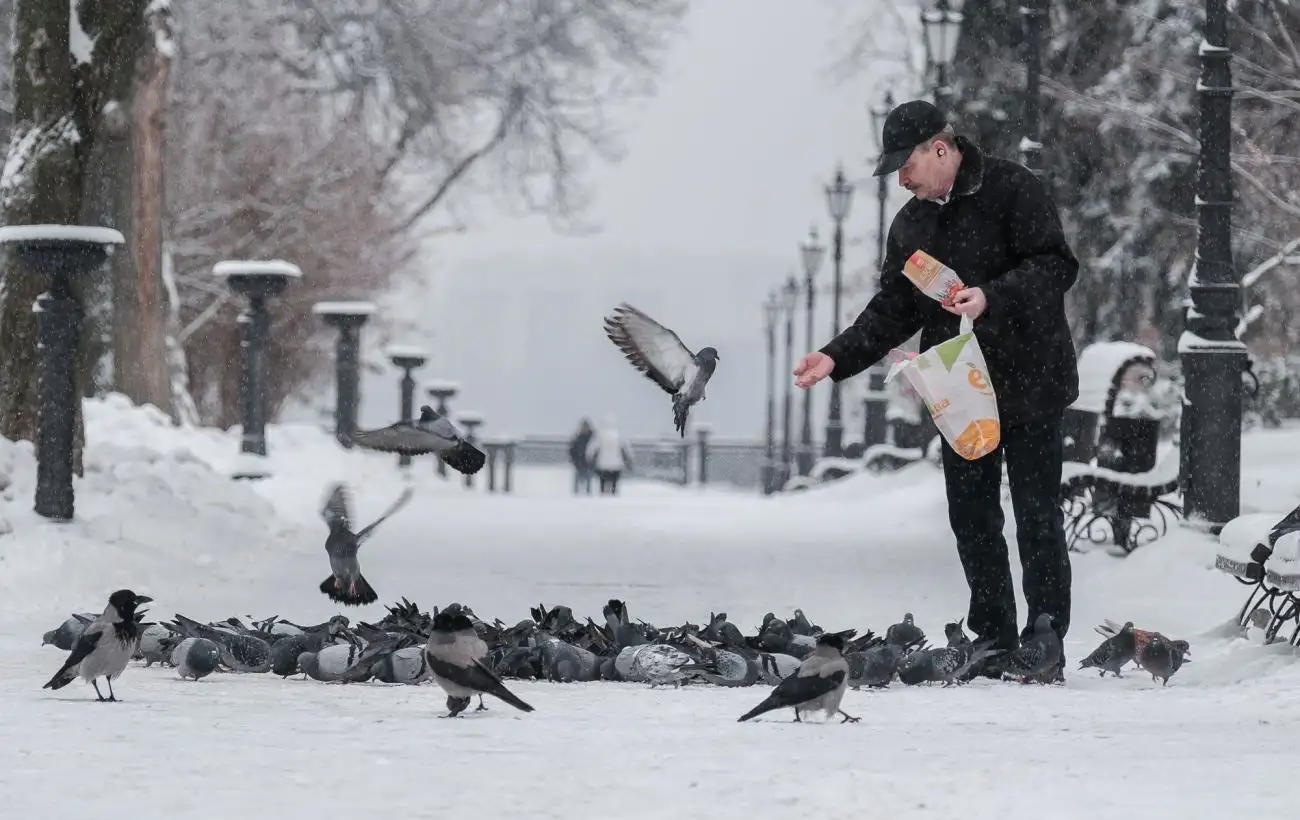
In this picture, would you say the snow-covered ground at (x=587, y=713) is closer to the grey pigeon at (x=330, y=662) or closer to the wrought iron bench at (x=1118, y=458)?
the grey pigeon at (x=330, y=662)

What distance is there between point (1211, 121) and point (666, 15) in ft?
50.2

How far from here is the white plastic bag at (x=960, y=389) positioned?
661cm

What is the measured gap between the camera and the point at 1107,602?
406 inches

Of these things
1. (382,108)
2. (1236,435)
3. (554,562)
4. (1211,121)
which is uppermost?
(382,108)

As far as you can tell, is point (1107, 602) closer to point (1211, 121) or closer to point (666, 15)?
point (1211, 121)

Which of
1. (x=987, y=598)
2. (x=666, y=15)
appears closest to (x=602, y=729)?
(x=987, y=598)

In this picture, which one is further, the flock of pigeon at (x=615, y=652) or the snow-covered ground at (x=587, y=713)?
the flock of pigeon at (x=615, y=652)

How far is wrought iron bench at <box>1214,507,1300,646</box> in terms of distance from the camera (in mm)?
7055

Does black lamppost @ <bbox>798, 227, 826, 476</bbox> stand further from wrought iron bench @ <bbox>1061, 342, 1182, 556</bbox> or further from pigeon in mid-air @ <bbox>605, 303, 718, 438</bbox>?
pigeon in mid-air @ <bbox>605, 303, 718, 438</bbox>

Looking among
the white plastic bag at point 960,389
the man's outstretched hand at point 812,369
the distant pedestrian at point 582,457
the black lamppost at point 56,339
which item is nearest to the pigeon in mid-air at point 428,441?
the man's outstretched hand at point 812,369

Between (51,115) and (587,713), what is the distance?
913 centimetres

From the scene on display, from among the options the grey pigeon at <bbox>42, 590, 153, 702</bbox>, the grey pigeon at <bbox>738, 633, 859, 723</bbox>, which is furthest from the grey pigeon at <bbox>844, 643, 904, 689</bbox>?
the grey pigeon at <bbox>42, 590, 153, 702</bbox>

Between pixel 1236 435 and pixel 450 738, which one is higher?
pixel 1236 435

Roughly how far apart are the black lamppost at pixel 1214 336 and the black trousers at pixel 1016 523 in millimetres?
5299
